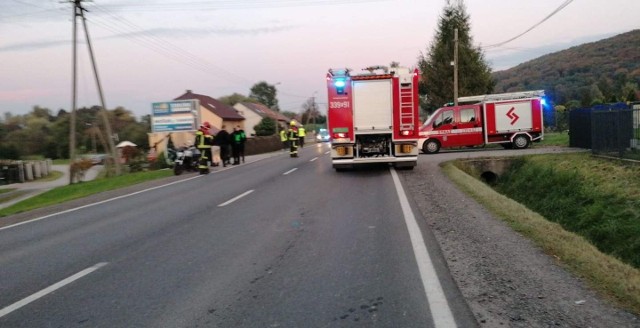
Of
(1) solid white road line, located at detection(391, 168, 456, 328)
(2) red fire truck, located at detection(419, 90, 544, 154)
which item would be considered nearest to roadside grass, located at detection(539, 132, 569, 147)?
(2) red fire truck, located at detection(419, 90, 544, 154)

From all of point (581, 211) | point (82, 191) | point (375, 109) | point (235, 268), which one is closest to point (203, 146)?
point (82, 191)

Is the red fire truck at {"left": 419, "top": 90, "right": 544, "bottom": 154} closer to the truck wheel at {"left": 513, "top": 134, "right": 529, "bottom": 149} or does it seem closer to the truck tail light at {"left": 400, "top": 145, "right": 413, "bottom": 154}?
the truck wheel at {"left": 513, "top": 134, "right": 529, "bottom": 149}

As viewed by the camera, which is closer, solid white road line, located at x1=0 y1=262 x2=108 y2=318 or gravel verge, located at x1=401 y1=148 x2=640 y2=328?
gravel verge, located at x1=401 y1=148 x2=640 y2=328

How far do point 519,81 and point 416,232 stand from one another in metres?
86.5

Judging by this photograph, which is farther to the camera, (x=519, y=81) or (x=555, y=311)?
(x=519, y=81)

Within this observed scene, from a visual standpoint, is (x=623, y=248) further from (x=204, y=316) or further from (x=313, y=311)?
(x=204, y=316)

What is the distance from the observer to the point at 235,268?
607 centimetres

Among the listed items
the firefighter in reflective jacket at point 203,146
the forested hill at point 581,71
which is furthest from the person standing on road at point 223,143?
the forested hill at point 581,71

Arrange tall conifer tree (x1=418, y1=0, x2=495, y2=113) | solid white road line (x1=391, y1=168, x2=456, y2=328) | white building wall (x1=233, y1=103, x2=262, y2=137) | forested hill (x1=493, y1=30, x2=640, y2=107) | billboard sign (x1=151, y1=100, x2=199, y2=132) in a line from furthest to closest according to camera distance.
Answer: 1. white building wall (x1=233, y1=103, x2=262, y2=137)
2. forested hill (x1=493, y1=30, x2=640, y2=107)
3. tall conifer tree (x1=418, y1=0, x2=495, y2=113)
4. billboard sign (x1=151, y1=100, x2=199, y2=132)
5. solid white road line (x1=391, y1=168, x2=456, y2=328)

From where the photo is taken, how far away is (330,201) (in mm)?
Answer: 11031

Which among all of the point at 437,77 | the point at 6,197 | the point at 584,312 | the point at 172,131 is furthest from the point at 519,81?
the point at 584,312

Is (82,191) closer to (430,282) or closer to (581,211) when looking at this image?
(581,211)

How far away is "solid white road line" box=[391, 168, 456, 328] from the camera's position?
4.31 m

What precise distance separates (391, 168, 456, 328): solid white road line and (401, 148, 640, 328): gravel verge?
0.72ft
